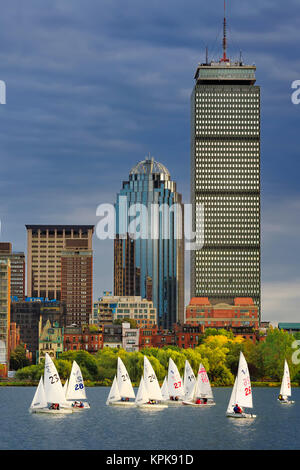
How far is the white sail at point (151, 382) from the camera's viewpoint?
541 ft

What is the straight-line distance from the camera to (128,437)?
12506 cm

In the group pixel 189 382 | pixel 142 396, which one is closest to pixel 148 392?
pixel 142 396

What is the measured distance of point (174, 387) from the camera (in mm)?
181500

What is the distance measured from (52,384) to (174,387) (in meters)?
37.5

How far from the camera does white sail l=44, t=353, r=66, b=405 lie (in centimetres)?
15000

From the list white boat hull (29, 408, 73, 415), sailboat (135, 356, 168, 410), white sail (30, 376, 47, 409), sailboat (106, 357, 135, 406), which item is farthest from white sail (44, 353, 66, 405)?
sailboat (106, 357, 135, 406)

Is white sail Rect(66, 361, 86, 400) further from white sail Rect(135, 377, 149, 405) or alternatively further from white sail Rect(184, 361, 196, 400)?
white sail Rect(184, 361, 196, 400)

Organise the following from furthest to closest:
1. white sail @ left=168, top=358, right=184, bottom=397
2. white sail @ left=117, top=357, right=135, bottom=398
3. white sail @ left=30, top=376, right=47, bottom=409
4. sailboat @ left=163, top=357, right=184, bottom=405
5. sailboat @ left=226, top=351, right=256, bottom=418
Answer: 1. white sail @ left=168, top=358, right=184, bottom=397
2. sailboat @ left=163, top=357, right=184, bottom=405
3. white sail @ left=117, top=357, right=135, bottom=398
4. white sail @ left=30, top=376, right=47, bottom=409
5. sailboat @ left=226, top=351, right=256, bottom=418

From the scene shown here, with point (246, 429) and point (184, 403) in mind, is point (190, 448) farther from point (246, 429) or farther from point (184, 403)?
point (184, 403)

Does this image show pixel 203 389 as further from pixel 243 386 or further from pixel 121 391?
pixel 243 386

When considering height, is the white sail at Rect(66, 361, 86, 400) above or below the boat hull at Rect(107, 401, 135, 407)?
above

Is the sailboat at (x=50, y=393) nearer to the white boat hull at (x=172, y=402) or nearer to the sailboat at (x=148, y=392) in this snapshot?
the sailboat at (x=148, y=392)
